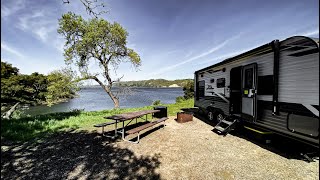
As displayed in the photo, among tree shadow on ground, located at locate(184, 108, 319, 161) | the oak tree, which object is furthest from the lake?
tree shadow on ground, located at locate(184, 108, 319, 161)

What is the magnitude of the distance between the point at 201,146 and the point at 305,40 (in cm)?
453

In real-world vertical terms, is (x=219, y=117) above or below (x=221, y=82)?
below

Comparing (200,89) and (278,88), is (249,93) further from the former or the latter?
(200,89)

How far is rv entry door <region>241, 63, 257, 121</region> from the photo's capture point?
24.0 ft

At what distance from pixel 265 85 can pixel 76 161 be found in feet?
21.2

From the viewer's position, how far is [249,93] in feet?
24.9

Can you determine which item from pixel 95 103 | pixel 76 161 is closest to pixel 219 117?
pixel 76 161

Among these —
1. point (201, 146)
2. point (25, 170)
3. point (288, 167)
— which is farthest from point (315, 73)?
point (25, 170)

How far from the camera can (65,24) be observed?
16125mm

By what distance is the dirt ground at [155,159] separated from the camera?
16.6ft

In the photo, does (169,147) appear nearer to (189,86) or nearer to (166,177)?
(166,177)

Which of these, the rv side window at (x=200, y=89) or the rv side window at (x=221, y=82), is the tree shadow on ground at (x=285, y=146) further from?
the rv side window at (x=200, y=89)

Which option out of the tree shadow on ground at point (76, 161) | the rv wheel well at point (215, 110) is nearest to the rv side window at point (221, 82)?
the rv wheel well at point (215, 110)

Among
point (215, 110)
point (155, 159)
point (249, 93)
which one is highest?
point (249, 93)
